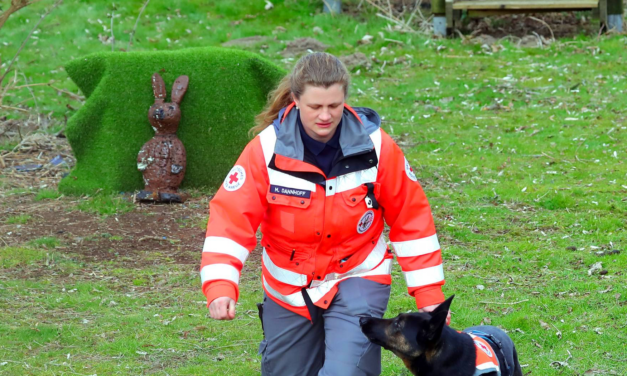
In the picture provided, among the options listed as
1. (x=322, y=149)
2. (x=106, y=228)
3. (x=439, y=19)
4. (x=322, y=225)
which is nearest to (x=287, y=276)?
(x=322, y=225)

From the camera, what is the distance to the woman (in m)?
3.53

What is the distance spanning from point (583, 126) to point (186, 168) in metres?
5.39

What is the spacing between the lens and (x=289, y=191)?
11.7 feet

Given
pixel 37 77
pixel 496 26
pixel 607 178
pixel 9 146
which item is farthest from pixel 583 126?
pixel 37 77

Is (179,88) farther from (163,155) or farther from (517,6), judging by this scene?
(517,6)

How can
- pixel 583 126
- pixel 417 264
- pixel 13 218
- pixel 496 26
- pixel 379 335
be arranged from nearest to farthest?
pixel 379 335, pixel 417 264, pixel 13 218, pixel 583 126, pixel 496 26

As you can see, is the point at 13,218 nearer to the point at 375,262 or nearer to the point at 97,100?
the point at 97,100

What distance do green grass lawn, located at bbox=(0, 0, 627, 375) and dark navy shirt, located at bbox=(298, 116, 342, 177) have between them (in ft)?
5.73

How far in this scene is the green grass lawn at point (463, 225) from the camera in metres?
5.10

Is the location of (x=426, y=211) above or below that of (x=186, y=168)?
above

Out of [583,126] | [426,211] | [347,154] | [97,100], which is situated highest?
[347,154]

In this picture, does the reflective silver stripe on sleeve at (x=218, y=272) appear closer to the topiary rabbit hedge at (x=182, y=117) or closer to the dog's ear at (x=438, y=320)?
the dog's ear at (x=438, y=320)

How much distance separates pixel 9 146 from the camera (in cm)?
1044

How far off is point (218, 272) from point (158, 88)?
5477 millimetres
